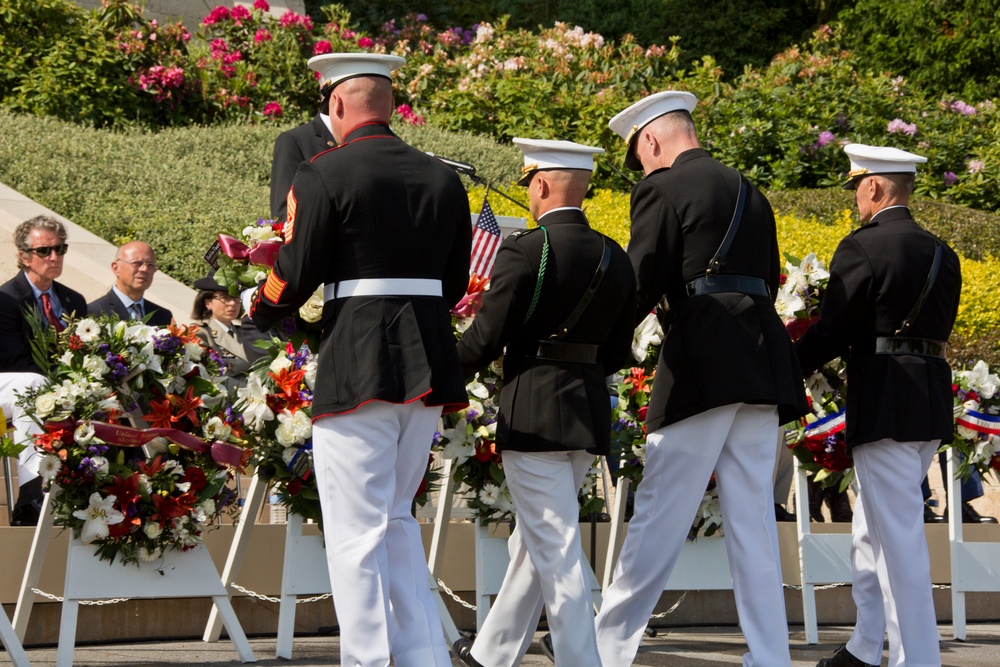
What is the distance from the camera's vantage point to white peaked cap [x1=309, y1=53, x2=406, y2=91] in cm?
491

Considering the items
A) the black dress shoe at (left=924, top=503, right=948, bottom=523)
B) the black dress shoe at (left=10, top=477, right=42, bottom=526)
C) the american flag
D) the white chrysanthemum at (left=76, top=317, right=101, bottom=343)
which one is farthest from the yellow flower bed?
the white chrysanthemum at (left=76, top=317, right=101, bottom=343)

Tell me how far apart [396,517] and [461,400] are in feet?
1.49

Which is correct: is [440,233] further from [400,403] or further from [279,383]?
[279,383]

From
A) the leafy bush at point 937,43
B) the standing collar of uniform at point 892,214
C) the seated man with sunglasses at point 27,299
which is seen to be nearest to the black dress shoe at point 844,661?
the standing collar of uniform at point 892,214

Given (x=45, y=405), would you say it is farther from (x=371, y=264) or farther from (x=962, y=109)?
(x=962, y=109)

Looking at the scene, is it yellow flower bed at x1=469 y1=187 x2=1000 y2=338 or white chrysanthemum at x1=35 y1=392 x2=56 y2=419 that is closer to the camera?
white chrysanthemum at x1=35 y1=392 x2=56 y2=419

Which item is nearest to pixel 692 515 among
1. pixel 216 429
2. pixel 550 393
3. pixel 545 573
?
pixel 545 573

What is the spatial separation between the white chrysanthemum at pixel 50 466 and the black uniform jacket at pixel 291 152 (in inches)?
56.3

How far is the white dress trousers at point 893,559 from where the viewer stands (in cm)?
567

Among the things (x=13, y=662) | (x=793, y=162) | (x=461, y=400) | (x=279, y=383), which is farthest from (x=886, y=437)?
(x=793, y=162)

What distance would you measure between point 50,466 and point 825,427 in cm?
373

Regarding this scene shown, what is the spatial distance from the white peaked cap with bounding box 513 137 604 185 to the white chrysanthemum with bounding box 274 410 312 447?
56.2 inches

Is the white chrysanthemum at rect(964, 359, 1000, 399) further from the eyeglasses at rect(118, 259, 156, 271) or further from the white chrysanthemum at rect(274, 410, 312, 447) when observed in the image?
the eyeglasses at rect(118, 259, 156, 271)

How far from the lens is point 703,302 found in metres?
5.28
